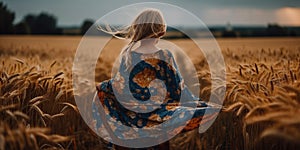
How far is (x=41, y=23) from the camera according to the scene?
2730 centimetres

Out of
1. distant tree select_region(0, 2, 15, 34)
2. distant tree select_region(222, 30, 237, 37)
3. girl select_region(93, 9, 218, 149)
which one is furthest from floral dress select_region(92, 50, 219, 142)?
distant tree select_region(0, 2, 15, 34)

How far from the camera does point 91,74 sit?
6.57 meters

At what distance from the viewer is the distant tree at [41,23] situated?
26625 millimetres

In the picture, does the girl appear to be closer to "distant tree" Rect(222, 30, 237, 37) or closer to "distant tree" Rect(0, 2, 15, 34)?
"distant tree" Rect(222, 30, 237, 37)

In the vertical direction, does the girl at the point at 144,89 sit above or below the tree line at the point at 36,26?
below

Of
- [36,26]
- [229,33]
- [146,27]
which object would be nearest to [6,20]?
[36,26]

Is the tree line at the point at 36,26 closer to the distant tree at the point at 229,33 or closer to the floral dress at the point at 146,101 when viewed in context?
the distant tree at the point at 229,33

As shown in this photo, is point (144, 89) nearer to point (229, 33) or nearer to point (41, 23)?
point (229, 33)

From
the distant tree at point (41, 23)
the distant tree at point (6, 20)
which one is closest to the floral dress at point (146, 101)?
the distant tree at point (6, 20)

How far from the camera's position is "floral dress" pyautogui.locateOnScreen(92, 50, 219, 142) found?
127 inches

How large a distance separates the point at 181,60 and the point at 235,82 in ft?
13.5

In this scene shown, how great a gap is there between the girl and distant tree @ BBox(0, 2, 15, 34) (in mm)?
16522

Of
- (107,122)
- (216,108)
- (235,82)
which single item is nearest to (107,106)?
(107,122)

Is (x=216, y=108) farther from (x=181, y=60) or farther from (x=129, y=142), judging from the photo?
(x=181, y=60)
